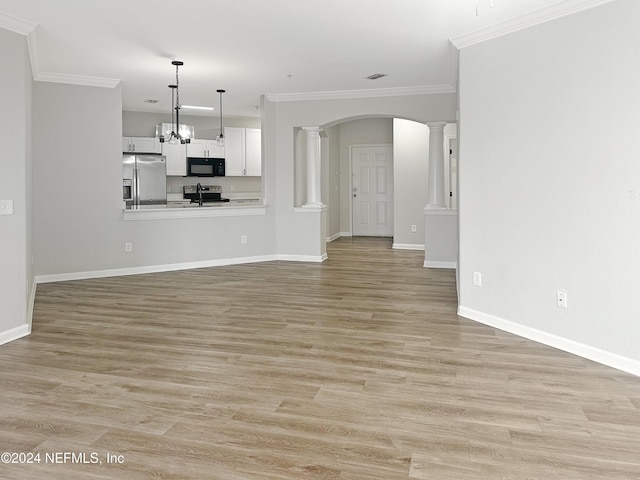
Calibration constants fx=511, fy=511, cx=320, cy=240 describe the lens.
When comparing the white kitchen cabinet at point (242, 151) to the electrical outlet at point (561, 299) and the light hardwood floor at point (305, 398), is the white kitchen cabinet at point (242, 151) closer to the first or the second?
the light hardwood floor at point (305, 398)

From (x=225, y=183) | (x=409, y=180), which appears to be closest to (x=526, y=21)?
(x=409, y=180)

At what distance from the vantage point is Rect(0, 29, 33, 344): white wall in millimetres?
3969

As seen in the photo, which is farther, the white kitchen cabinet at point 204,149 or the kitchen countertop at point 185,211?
the white kitchen cabinet at point 204,149

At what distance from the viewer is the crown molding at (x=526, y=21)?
3.49 meters

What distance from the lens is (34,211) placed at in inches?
243

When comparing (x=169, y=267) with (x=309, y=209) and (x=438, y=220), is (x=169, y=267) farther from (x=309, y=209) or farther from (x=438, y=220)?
(x=438, y=220)

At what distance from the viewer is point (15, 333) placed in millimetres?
4051

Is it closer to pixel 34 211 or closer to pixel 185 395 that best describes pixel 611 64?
pixel 185 395

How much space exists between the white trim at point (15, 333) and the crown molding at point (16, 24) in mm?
2380

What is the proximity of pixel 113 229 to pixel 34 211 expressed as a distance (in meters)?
0.96

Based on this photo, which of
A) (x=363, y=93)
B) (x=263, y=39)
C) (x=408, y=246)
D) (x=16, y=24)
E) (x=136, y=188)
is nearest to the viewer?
(x=16, y=24)

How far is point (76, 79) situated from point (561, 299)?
19.5ft

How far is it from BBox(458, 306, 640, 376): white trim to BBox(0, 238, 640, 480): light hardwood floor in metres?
0.09

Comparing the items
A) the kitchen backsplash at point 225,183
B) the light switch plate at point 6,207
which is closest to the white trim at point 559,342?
the light switch plate at point 6,207
